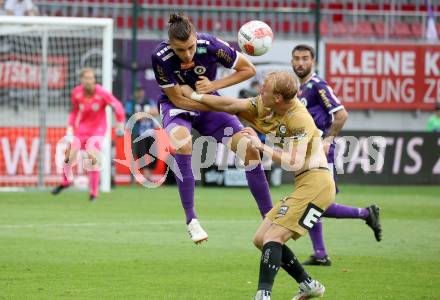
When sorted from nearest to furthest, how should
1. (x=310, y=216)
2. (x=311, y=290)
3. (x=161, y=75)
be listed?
1. (x=310, y=216)
2. (x=311, y=290)
3. (x=161, y=75)

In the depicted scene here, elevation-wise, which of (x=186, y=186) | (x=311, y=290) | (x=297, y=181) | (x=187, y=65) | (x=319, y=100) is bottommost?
(x=311, y=290)

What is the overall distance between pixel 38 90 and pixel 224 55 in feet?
38.0

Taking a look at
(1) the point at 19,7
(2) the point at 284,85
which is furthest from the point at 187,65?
(1) the point at 19,7

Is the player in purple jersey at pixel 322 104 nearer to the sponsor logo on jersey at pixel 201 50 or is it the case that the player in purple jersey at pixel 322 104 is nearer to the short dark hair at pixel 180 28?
the sponsor logo on jersey at pixel 201 50

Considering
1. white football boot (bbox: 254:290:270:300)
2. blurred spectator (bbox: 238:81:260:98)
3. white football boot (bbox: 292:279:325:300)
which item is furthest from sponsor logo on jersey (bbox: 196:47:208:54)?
blurred spectator (bbox: 238:81:260:98)

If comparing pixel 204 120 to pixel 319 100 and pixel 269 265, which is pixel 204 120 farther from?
pixel 269 265

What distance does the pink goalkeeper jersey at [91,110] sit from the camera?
1819 centimetres

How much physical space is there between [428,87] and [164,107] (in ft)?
53.1

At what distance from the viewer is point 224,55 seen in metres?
10.0

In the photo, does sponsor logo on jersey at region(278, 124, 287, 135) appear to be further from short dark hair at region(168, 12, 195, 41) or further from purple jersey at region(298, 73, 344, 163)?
purple jersey at region(298, 73, 344, 163)

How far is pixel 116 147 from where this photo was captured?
72.1ft

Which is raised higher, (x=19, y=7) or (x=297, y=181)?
(x=19, y=7)

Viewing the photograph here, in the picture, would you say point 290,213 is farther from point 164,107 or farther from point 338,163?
point 338,163

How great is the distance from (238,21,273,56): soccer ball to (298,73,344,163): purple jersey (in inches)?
65.5
